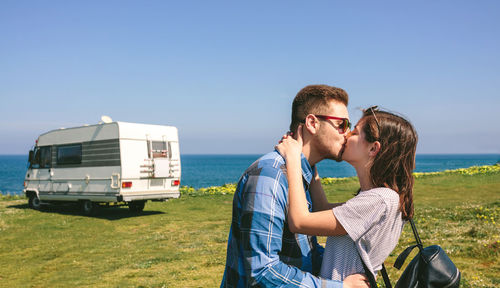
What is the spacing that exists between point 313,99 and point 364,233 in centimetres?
98

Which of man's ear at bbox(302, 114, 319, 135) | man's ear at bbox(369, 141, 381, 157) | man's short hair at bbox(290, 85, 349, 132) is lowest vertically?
man's ear at bbox(369, 141, 381, 157)

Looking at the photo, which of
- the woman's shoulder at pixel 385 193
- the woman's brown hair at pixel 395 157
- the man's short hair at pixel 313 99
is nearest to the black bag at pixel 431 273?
the woman's brown hair at pixel 395 157

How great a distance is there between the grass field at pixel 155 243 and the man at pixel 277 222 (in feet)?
17.4

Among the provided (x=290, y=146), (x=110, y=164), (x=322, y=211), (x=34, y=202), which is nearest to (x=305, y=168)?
(x=290, y=146)

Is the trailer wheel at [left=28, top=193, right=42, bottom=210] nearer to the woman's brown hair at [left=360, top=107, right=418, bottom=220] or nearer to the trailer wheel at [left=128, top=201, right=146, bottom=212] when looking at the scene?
the trailer wheel at [left=128, top=201, right=146, bottom=212]

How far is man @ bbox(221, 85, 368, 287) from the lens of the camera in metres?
2.23

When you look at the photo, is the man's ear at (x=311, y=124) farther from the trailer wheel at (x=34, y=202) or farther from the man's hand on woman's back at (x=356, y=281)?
the trailer wheel at (x=34, y=202)

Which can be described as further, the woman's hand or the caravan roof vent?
the caravan roof vent

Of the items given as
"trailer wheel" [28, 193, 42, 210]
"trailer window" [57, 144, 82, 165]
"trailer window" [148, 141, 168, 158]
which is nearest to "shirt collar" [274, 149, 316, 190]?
"trailer window" [148, 141, 168, 158]

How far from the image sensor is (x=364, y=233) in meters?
2.48

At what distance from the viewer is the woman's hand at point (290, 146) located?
2.68m

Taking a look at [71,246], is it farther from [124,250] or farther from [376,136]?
[376,136]

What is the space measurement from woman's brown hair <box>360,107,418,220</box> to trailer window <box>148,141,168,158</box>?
51.8ft

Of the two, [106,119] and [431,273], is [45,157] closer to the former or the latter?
[106,119]
